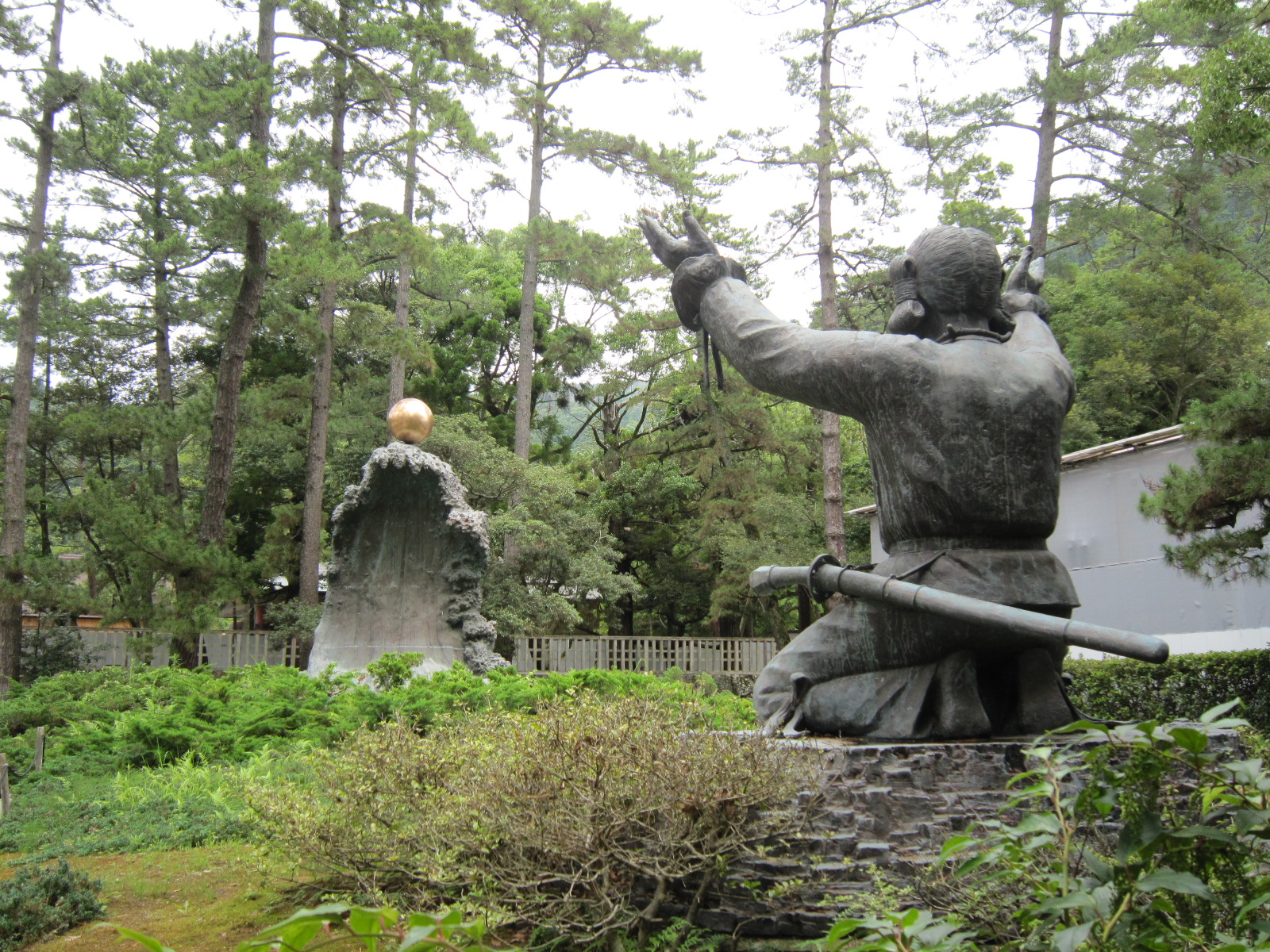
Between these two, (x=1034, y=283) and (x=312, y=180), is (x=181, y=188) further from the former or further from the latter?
(x=1034, y=283)

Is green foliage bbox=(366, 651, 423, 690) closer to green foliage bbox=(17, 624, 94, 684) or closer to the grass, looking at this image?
the grass

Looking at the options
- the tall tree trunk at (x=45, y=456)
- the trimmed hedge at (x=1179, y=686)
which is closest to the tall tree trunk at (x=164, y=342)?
the tall tree trunk at (x=45, y=456)

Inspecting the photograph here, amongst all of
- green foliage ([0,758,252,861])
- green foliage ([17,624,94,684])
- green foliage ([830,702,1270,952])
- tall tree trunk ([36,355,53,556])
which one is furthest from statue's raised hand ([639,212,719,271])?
tall tree trunk ([36,355,53,556])

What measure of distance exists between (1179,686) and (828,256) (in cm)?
772

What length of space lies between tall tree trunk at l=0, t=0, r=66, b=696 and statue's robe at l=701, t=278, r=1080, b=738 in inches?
533

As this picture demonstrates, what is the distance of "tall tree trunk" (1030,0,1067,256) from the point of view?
14492 mm

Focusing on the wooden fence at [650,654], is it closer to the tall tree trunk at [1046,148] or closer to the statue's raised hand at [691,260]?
the tall tree trunk at [1046,148]

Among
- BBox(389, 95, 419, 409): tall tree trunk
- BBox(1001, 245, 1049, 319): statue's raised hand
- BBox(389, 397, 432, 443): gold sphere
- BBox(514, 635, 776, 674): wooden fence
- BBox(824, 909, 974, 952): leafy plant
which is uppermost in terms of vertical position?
BBox(389, 95, 419, 409): tall tree trunk

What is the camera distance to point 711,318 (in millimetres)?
3891

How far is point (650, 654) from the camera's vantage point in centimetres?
1905

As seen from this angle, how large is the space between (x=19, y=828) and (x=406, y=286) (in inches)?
595

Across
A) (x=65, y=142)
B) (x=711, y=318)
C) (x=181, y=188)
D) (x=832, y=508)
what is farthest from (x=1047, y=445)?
(x=65, y=142)

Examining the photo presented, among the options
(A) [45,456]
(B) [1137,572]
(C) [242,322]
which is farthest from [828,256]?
(A) [45,456]

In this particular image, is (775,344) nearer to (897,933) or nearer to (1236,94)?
(897,933)
